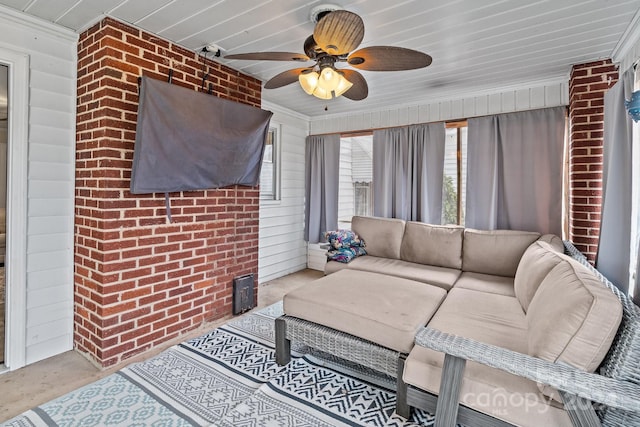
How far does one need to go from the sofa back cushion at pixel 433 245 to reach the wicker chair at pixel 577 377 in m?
1.89

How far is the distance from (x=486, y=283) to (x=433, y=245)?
0.71 meters

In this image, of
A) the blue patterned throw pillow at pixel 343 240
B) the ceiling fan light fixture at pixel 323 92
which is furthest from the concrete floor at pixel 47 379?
the ceiling fan light fixture at pixel 323 92

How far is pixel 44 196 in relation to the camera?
7.41 feet

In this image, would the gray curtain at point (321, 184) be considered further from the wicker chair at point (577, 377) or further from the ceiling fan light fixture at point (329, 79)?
the wicker chair at point (577, 377)

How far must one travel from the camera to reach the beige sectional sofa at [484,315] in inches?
50.9

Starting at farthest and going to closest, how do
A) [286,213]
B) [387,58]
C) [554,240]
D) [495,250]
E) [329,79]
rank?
1. [286,213]
2. [495,250]
3. [554,240]
4. [329,79]
5. [387,58]

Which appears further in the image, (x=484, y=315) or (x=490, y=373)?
(x=484, y=315)

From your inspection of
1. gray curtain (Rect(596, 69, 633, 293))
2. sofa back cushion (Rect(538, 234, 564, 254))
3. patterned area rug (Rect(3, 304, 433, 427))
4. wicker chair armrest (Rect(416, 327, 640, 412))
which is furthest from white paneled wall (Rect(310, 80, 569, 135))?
patterned area rug (Rect(3, 304, 433, 427))

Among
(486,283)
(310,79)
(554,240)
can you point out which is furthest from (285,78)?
(554,240)

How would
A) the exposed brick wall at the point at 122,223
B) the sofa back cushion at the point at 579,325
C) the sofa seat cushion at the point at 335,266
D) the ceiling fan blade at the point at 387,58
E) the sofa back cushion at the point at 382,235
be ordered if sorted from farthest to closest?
the sofa back cushion at the point at 382,235, the sofa seat cushion at the point at 335,266, the exposed brick wall at the point at 122,223, the ceiling fan blade at the point at 387,58, the sofa back cushion at the point at 579,325

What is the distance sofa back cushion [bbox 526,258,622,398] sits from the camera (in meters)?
1.25

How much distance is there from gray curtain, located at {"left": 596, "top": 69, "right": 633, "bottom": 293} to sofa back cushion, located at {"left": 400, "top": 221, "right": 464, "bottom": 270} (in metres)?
1.26

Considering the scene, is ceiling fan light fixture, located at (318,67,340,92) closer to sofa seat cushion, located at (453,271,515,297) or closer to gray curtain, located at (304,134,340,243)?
sofa seat cushion, located at (453,271,515,297)

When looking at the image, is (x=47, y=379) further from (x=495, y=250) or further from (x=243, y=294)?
(x=495, y=250)
